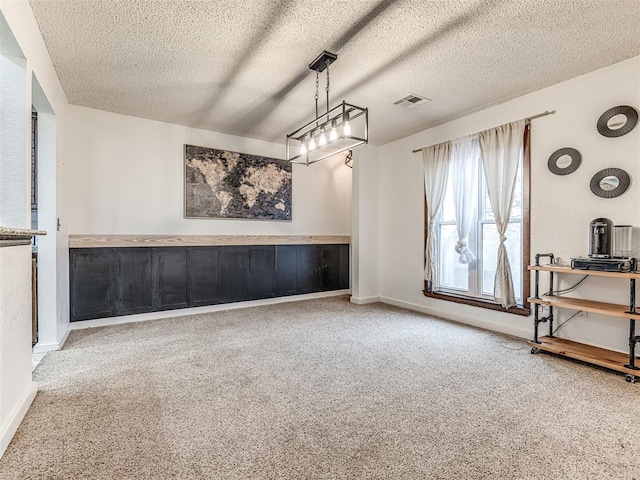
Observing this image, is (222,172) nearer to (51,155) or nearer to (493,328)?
(51,155)

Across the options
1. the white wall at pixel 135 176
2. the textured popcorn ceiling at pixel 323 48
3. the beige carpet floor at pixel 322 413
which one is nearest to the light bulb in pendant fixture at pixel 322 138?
the textured popcorn ceiling at pixel 323 48

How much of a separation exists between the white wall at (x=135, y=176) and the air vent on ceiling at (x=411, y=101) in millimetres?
2347

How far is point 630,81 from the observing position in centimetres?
277

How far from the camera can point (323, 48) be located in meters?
2.62

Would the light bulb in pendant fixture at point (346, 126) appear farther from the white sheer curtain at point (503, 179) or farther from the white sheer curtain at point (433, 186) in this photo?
the white sheer curtain at point (433, 186)

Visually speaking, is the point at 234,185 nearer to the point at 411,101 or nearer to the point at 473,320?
the point at 411,101

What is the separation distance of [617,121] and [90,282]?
5.66 meters

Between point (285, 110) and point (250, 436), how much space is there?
11.4 ft

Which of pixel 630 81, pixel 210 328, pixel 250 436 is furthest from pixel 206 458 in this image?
pixel 630 81

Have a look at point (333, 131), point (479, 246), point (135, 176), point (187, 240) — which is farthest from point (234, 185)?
point (479, 246)

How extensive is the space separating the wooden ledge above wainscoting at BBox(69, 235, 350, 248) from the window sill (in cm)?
214

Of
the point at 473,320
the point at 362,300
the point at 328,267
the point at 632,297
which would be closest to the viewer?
the point at 632,297

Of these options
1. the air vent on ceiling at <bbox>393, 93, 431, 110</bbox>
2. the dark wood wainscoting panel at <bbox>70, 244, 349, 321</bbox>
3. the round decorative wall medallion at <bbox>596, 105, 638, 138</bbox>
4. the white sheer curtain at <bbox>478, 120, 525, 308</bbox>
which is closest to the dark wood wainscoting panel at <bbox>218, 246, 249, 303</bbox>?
the dark wood wainscoting panel at <bbox>70, 244, 349, 321</bbox>

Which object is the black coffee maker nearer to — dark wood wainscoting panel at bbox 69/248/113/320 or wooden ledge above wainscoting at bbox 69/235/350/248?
wooden ledge above wainscoting at bbox 69/235/350/248
